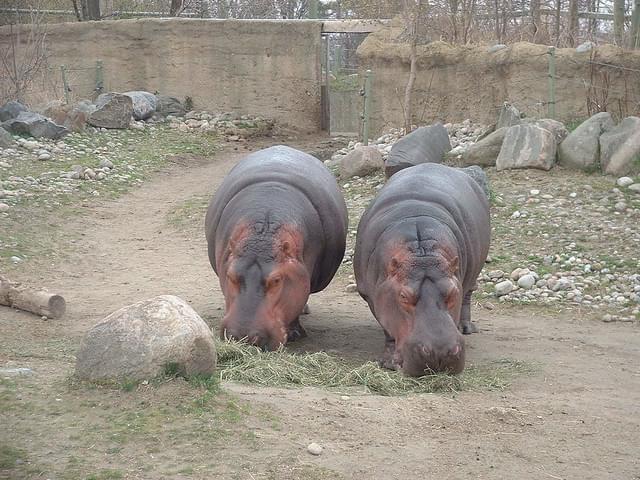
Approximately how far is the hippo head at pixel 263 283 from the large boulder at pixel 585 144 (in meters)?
5.57

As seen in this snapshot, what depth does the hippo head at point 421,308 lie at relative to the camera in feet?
18.7

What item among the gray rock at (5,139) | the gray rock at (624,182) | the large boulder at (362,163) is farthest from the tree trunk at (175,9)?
the gray rock at (624,182)

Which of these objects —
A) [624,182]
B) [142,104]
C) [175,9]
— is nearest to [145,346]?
[624,182]

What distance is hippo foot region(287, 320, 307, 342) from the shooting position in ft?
23.3

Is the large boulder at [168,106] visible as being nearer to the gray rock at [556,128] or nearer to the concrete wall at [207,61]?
the concrete wall at [207,61]

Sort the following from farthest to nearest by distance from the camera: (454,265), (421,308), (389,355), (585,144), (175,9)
Result: (175,9)
(585,144)
(389,355)
(454,265)
(421,308)

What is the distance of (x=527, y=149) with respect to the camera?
11414 mm

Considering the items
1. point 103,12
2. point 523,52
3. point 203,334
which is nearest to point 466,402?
point 203,334

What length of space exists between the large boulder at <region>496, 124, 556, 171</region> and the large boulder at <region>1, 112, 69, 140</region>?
285 inches

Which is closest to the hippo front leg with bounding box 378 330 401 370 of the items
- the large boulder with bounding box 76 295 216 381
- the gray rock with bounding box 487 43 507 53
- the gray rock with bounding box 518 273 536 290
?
the large boulder with bounding box 76 295 216 381

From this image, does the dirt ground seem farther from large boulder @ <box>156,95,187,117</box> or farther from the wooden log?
large boulder @ <box>156,95,187,117</box>

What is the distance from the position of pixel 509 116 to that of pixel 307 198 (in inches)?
239

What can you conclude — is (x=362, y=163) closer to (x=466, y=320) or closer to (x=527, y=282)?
(x=527, y=282)

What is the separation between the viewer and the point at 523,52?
13438mm
